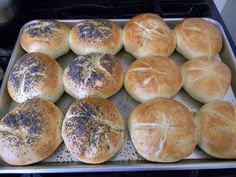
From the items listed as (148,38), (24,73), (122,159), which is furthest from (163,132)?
(24,73)

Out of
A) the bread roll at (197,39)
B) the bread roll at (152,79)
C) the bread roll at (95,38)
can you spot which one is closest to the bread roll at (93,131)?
the bread roll at (152,79)

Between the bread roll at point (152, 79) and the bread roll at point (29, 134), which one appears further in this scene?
the bread roll at point (152, 79)

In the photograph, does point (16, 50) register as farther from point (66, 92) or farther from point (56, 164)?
point (56, 164)

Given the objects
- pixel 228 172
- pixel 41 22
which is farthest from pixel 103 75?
pixel 228 172

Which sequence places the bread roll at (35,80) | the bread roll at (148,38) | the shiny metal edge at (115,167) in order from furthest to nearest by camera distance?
the bread roll at (148,38)
the bread roll at (35,80)
the shiny metal edge at (115,167)

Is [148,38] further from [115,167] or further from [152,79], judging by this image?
[115,167]

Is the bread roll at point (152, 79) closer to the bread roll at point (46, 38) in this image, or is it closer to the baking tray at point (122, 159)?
the baking tray at point (122, 159)

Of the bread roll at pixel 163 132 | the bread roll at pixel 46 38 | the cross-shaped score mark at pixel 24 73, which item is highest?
the bread roll at pixel 46 38
